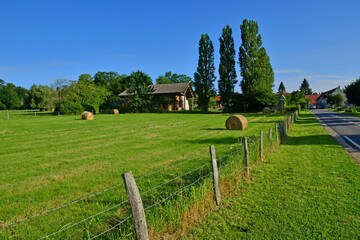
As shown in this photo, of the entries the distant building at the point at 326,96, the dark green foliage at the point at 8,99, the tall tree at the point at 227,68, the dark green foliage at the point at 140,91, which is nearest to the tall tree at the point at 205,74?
the tall tree at the point at 227,68

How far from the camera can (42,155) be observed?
912 centimetres

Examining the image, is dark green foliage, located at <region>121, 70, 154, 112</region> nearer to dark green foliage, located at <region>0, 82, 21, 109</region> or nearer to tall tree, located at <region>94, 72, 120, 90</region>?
tall tree, located at <region>94, 72, 120, 90</region>

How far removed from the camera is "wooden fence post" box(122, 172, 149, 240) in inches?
108

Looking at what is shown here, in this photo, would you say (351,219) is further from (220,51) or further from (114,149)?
(220,51)

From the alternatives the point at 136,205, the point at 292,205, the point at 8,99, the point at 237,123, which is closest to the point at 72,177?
the point at 136,205

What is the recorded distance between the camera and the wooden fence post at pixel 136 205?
2.73 m

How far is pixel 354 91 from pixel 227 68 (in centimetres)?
2907

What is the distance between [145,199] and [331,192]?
4.44 meters

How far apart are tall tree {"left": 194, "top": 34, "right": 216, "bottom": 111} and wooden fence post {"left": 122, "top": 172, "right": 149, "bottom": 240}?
43.7 m

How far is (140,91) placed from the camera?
46.2m

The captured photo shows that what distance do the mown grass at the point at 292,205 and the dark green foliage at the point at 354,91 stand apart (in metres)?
50.7

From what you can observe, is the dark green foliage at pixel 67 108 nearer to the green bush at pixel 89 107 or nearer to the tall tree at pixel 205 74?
the green bush at pixel 89 107

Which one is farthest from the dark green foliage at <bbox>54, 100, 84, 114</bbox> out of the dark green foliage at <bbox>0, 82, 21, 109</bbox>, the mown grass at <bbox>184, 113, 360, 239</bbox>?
the dark green foliage at <bbox>0, 82, 21, 109</bbox>

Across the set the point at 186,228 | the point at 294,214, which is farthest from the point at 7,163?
the point at 294,214
